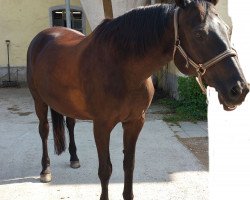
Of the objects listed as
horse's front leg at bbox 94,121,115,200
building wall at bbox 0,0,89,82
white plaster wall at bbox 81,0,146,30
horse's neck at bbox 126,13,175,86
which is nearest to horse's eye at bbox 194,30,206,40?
horse's neck at bbox 126,13,175,86

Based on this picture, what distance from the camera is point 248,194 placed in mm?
2467

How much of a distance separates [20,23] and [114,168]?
8.39m

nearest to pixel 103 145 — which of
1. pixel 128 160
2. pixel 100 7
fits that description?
pixel 128 160

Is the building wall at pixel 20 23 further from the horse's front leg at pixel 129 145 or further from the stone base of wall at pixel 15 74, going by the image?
the horse's front leg at pixel 129 145

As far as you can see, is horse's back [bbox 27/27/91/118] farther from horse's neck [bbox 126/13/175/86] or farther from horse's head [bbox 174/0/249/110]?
horse's head [bbox 174/0/249/110]

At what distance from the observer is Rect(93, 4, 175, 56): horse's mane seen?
2.10 metres

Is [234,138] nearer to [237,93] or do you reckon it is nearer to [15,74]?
[237,93]

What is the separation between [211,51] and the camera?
1.79 m

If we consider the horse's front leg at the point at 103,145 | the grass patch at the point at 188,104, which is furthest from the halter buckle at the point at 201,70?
the grass patch at the point at 188,104

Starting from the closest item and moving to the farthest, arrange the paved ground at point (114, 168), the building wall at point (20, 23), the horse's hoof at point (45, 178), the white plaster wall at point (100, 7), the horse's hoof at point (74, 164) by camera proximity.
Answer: the paved ground at point (114, 168) → the horse's hoof at point (45, 178) → the horse's hoof at point (74, 164) → the white plaster wall at point (100, 7) → the building wall at point (20, 23)

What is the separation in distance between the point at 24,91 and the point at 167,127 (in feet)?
18.2

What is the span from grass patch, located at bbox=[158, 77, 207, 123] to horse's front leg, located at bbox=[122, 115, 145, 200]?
3.51 m

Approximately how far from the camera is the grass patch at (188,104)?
642 centimetres

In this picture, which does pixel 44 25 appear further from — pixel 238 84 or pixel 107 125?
pixel 238 84
